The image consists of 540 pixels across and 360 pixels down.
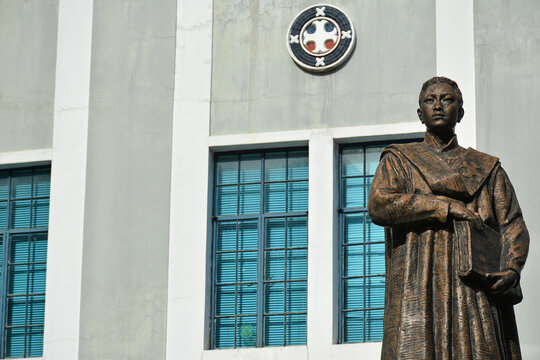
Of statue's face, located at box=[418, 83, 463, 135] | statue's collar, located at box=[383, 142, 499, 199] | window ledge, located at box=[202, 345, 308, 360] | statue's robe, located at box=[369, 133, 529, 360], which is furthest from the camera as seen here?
window ledge, located at box=[202, 345, 308, 360]

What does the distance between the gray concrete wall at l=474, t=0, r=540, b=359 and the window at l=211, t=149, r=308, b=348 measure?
244cm

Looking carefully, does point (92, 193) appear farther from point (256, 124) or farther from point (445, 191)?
point (445, 191)

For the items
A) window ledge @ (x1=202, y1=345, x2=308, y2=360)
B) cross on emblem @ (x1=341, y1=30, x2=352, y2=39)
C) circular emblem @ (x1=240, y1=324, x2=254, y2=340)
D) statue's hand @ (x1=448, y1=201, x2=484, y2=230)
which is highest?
cross on emblem @ (x1=341, y1=30, x2=352, y2=39)

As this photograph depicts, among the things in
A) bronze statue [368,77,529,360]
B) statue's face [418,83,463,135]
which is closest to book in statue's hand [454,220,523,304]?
bronze statue [368,77,529,360]

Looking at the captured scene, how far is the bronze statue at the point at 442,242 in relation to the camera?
43.1 feet

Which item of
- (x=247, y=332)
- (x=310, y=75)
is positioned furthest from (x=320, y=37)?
(x=247, y=332)

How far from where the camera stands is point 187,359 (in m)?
20.5

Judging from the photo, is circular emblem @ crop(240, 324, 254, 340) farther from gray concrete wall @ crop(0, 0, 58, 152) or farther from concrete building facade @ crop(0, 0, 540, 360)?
gray concrete wall @ crop(0, 0, 58, 152)

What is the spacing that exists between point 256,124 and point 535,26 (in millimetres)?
3653

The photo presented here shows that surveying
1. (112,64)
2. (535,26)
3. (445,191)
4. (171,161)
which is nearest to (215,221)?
(171,161)

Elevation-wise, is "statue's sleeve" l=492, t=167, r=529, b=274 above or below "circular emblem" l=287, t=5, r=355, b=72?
below

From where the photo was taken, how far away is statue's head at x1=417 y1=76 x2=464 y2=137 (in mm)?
13891

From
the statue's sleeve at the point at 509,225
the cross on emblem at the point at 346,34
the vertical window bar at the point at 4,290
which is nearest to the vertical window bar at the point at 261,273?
the cross on emblem at the point at 346,34

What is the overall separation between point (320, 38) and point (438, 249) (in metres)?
8.27
